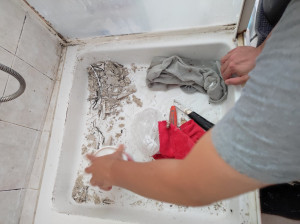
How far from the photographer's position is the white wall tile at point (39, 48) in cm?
93

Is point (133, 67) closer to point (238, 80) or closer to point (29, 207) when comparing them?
point (238, 80)

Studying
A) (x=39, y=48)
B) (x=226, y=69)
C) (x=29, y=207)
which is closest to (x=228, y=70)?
(x=226, y=69)

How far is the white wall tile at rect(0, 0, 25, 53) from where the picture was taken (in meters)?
0.83

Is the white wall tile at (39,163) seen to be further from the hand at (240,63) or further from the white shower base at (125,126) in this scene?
the hand at (240,63)

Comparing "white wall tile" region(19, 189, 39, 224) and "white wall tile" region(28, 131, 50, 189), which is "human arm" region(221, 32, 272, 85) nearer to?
"white wall tile" region(28, 131, 50, 189)

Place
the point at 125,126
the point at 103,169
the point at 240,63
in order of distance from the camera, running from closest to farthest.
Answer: the point at 103,169
the point at 240,63
the point at 125,126

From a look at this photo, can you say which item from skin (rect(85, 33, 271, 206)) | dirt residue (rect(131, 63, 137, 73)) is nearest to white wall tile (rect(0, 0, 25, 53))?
dirt residue (rect(131, 63, 137, 73))

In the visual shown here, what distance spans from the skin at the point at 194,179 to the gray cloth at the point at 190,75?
2.24 feet

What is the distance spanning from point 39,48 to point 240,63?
0.94 meters

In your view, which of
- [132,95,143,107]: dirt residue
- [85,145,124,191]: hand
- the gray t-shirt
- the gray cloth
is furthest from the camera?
[132,95,143,107]: dirt residue

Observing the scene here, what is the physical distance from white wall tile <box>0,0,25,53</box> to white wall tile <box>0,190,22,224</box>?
61 centimetres

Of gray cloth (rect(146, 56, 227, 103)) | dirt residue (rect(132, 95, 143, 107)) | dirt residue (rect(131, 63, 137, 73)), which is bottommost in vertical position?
dirt residue (rect(132, 95, 143, 107))

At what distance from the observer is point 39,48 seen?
1.01 meters

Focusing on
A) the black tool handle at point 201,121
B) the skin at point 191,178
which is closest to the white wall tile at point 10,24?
the skin at point 191,178
